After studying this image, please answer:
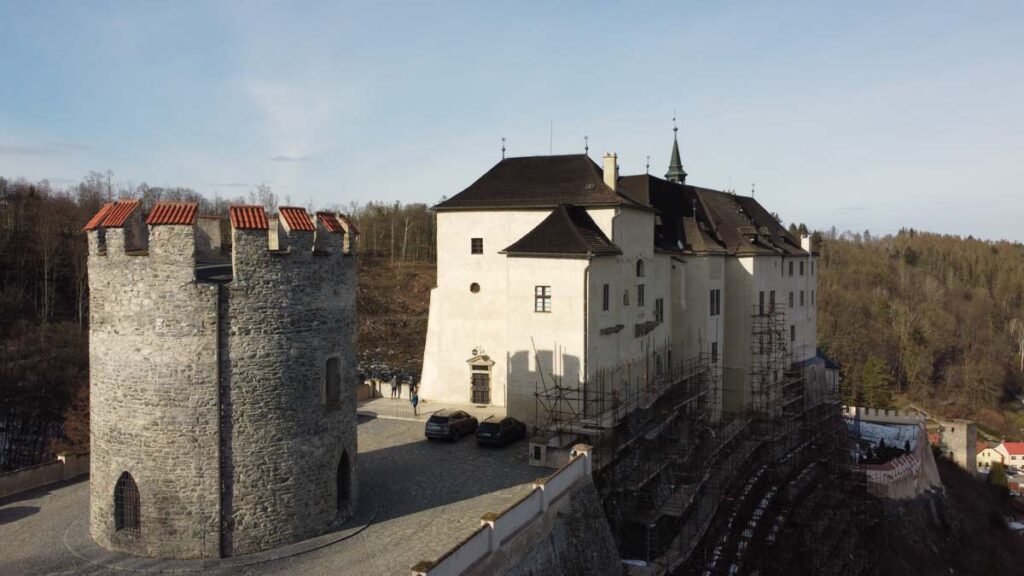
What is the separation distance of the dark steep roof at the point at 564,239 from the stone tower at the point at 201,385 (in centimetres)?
1016

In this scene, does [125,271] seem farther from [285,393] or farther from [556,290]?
[556,290]

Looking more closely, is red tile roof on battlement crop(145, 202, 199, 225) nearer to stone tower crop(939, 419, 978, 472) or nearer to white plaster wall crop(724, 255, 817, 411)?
white plaster wall crop(724, 255, 817, 411)

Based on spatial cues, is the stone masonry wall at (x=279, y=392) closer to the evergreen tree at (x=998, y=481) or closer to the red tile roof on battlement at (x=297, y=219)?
the red tile roof on battlement at (x=297, y=219)

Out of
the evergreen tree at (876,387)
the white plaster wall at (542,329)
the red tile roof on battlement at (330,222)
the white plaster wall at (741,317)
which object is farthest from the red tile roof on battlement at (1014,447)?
the red tile roof on battlement at (330,222)

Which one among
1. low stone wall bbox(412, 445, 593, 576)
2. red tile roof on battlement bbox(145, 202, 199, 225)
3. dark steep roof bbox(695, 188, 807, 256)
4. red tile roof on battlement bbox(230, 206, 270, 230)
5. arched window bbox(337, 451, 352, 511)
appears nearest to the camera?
low stone wall bbox(412, 445, 593, 576)

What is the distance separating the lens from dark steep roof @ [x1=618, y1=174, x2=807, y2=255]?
3175 cm

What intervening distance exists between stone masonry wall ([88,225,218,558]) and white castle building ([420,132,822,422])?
11.7 m

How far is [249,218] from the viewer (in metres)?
13.1

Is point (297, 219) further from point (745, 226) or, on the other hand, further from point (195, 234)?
point (745, 226)

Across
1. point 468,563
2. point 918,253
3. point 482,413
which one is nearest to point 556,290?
point 482,413

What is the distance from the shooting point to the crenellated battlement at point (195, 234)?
1280 cm

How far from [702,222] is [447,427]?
734 inches

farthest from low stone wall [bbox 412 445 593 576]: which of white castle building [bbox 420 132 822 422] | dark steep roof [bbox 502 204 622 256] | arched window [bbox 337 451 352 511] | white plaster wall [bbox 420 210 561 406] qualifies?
white plaster wall [bbox 420 210 561 406]

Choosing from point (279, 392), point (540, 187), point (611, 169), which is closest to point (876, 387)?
point (611, 169)
